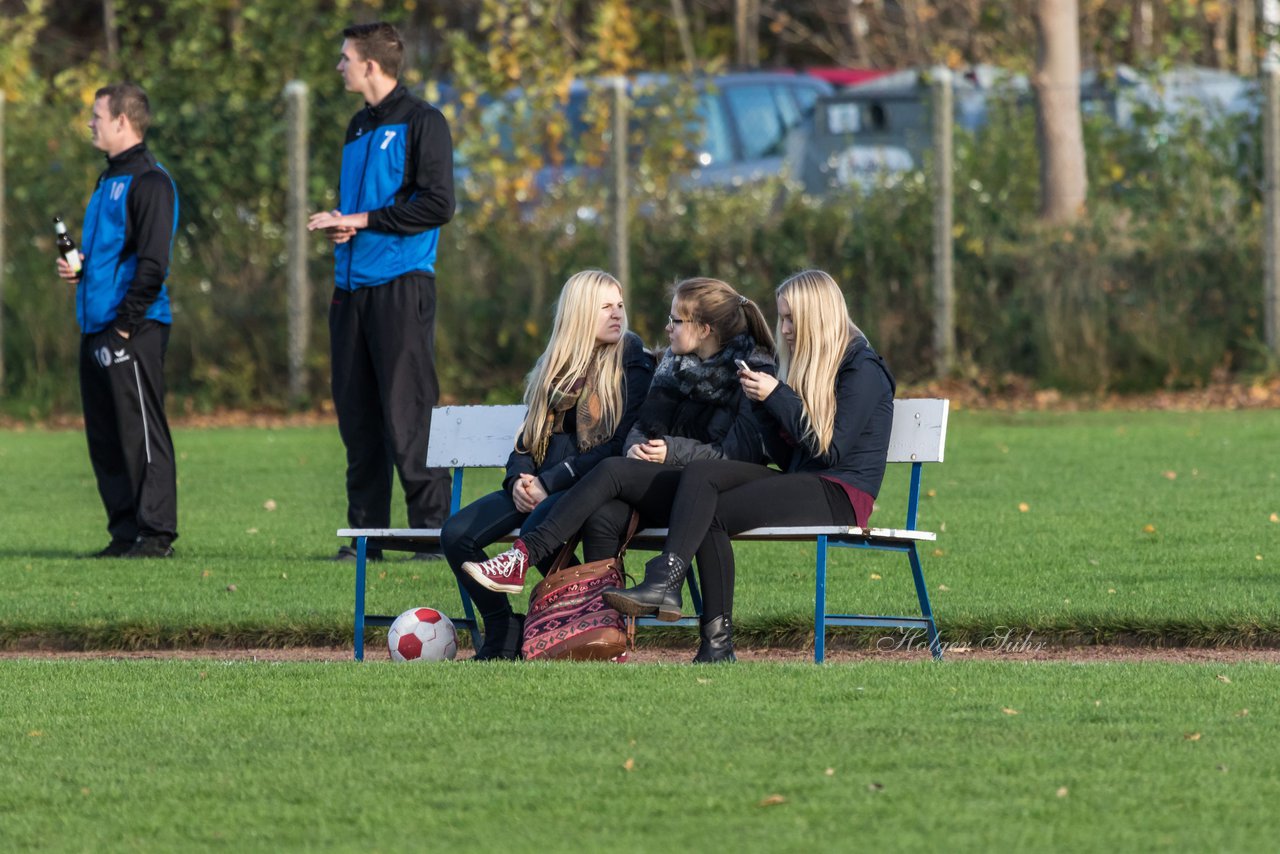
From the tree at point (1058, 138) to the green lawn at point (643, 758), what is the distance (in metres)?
10.3

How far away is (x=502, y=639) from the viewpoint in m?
6.90

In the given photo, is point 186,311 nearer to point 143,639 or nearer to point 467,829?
point 143,639

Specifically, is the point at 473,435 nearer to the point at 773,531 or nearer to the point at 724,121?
the point at 773,531

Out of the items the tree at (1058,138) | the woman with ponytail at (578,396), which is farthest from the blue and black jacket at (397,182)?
the tree at (1058,138)

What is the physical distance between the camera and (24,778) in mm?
4996

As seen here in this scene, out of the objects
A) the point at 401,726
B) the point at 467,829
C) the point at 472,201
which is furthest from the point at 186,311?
the point at 467,829

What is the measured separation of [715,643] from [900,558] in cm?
272

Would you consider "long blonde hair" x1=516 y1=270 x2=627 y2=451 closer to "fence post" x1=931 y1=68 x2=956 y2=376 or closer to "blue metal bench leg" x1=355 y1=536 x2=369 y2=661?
"blue metal bench leg" x1=355 y1=536 x2=369 y2=661

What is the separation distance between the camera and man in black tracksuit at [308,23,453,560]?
8.95 metres

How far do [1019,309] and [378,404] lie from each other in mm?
7829

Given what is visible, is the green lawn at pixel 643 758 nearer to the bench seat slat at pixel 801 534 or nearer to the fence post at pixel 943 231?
the bench seat slat at pixel 801 534

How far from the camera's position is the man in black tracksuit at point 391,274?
8.95 metres

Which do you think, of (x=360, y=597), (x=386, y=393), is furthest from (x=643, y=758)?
(x=386, y=393)

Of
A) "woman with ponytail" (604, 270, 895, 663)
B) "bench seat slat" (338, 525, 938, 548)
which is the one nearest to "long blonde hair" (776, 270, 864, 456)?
"woman with ponytail" (604, 270, 895, 663)
